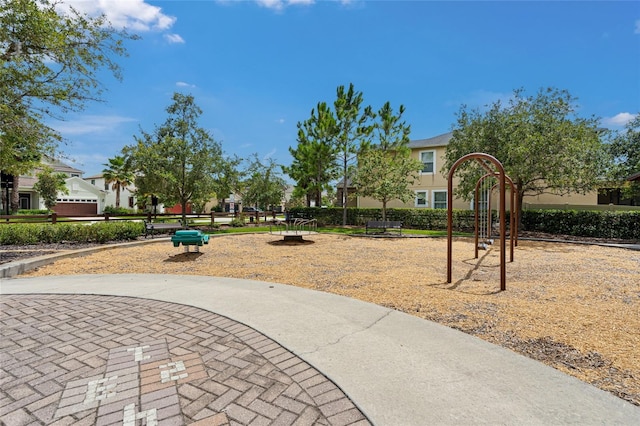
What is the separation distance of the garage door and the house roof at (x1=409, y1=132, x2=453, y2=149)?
43802 mm

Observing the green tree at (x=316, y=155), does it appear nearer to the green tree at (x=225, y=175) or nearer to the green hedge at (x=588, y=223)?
the green tree at (x=225, y=175)

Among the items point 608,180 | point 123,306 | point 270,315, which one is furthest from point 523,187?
point 123,306

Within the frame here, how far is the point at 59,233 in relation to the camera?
1143 cm

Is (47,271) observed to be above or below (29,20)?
below

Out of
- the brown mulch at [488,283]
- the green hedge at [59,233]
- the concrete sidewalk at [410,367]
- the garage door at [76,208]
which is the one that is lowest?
the brown mulch at [488,283]

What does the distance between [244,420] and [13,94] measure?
11082 mm

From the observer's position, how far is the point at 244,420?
7.54ft

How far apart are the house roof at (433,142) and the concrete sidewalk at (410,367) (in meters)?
21.2

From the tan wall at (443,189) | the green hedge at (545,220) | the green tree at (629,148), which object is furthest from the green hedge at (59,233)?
the green tree at (629,148)

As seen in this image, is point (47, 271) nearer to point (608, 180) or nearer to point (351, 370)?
point (351, 370)

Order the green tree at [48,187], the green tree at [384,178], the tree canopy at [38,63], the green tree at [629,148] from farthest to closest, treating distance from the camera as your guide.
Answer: the green tree at [48,187] < the green tree at [629,148] < the green tree at [384,178] < the tree canopy at [38,63]

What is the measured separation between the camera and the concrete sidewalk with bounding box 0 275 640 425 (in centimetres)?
238

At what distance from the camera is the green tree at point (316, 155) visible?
82.2 ft

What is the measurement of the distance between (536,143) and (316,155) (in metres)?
15.7
